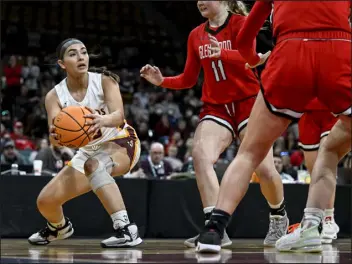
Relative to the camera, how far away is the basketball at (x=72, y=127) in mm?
5941

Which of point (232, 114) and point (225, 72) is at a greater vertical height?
point (225, 72)

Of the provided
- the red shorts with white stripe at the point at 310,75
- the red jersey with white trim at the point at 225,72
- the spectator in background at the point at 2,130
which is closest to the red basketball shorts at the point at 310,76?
the red shorts with white stripe at the point at 310,75

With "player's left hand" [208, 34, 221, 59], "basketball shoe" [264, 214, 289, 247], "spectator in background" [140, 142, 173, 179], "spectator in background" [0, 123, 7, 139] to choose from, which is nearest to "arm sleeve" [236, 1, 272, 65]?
"player's left hand" [208, 34, 221, 59]

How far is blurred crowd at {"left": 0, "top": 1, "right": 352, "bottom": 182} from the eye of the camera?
16.5 meters

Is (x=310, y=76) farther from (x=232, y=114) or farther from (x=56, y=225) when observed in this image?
(x=56, y=225)

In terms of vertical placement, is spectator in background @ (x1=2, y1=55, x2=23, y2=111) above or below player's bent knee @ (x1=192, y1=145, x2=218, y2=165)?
above

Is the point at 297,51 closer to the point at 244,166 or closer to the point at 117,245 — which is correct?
the point at 244,166

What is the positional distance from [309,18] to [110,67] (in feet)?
54.8

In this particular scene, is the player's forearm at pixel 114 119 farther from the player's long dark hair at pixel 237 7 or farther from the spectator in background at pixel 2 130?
the spectator in background at pixel 2 130

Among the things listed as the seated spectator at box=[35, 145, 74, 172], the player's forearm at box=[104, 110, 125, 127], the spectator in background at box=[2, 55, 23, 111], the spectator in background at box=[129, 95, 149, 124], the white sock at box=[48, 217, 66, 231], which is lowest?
the white sock at box=[48, 217, 66, 231]

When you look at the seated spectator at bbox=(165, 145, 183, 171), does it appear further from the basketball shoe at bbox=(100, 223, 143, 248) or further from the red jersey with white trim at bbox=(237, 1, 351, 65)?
the red jersey with white trim at bbox=(237, 1, 351, 65)

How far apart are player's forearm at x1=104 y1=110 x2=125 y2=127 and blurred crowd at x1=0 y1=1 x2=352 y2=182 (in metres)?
7.49

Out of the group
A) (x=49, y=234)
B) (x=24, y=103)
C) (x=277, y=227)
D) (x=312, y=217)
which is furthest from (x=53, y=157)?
(x=312, y=217)

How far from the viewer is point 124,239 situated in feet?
20.7
